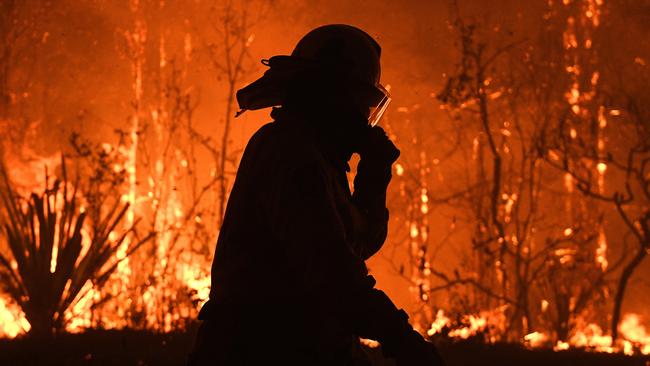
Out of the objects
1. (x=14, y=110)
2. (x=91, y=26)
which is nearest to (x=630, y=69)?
(x=91, y=26)

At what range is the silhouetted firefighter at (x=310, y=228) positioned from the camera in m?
1.32

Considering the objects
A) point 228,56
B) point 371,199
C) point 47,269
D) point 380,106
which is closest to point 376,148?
point 371,199

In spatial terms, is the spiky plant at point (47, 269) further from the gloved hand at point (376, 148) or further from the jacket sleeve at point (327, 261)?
the jacket sleeve at point (327, 261)

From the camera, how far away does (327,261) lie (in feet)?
4.31

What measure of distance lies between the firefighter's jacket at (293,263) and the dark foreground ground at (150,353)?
3159 millimetres

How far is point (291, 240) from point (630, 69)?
1362 cm

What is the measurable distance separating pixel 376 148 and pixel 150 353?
11.3ft

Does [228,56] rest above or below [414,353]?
above

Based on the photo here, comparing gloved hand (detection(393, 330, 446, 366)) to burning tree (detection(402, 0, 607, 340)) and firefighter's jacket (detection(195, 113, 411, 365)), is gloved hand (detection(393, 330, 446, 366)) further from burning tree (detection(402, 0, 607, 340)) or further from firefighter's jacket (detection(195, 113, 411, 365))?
burning tree (detection(402, 0, 607, 340))

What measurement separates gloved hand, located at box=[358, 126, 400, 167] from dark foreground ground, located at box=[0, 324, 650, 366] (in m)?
3.11

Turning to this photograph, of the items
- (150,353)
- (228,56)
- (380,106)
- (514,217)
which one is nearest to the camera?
(380,106)

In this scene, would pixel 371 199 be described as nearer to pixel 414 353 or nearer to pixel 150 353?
pixel 414 353

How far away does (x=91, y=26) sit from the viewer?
17.4 m

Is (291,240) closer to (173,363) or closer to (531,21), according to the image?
(173,363)
